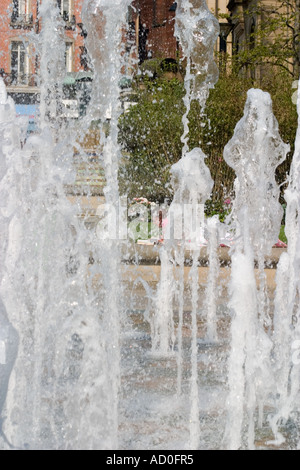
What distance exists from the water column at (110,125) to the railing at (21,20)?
105 feet

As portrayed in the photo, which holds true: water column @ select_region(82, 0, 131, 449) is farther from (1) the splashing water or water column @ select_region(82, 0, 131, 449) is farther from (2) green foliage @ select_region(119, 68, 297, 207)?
(2) green foliage @ select_region(119, 68, 297, 207)

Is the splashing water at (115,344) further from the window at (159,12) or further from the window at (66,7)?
the window at (159,12)

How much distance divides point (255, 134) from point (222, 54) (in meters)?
16.2

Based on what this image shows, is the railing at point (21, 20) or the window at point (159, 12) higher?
the window at point (159, 12)

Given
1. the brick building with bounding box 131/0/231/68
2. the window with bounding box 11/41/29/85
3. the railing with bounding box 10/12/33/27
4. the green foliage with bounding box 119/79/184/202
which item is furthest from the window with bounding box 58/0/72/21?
the green foliage with bounding box 119/79/184/202

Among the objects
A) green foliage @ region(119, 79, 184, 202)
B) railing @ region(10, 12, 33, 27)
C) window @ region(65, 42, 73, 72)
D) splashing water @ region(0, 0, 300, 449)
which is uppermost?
railing @ region(10, 12, 33, 27)

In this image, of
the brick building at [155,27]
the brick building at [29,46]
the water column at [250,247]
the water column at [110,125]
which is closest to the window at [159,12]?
the brick building at [155,27]

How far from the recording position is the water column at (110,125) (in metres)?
5.77

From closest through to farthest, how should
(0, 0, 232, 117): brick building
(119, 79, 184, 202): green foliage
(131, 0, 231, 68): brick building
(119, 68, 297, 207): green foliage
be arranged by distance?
(119, 68, 297, 207): green foliage, (119, 79, 184, 202): green foliage, (0, 0, 232, 117): brick building, (131, 0, 231, 68): brick building

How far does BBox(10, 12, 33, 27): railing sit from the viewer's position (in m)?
40.0

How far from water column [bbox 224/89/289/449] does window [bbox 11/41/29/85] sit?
28.6m

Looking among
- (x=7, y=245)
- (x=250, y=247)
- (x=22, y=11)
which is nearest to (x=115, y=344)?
(x=7, y=245)

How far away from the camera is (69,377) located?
521 cm

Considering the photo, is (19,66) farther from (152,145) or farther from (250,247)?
(250,247)
